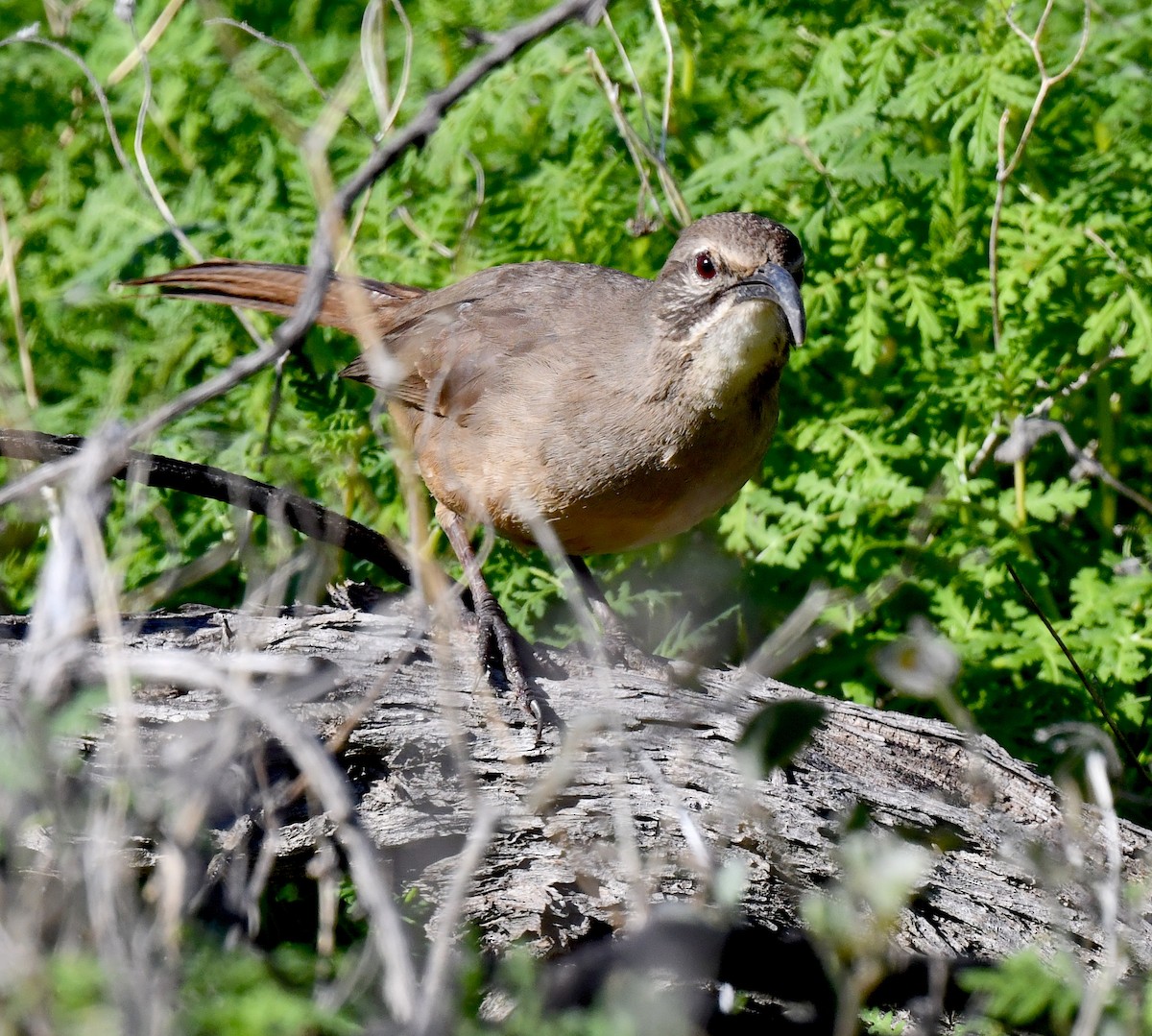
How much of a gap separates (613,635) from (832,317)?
123cm

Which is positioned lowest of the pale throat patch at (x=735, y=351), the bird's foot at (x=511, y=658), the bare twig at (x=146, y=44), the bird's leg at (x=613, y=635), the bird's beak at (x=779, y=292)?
the bird's leg at (x=613, y=635)

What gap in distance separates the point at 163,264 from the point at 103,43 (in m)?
1.23

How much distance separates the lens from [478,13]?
194 inches

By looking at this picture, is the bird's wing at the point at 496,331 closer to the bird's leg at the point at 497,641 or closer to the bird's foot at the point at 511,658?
the bird's leg at the point at 497,641

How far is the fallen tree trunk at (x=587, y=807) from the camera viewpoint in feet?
9.34

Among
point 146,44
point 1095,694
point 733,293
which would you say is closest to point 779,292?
point 733,293

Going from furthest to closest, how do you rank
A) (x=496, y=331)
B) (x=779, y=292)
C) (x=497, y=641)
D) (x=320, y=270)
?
(x=496, y=331) → (x=497, y=641) → (x=779, y=292) → (x=320, y=270)

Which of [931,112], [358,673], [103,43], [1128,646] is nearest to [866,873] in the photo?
[358,673]

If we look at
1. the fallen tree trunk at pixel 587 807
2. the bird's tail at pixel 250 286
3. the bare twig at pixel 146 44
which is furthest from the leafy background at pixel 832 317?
the fallen tree trunk at pixel 587 807

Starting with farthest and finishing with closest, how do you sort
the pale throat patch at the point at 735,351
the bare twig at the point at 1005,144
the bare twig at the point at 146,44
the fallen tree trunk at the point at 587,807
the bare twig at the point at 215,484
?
1. the bare twig at the point at 146,44
2. the bare twig at the point at 1005,144
3. the pale throat patch at the point at 735,351
4. the bare twig at the point at 215,484
5. the fallen tree trunk at the point at 587,807

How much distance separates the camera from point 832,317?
4312 mm

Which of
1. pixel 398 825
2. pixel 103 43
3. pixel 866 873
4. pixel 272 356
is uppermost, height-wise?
pixel 103 43

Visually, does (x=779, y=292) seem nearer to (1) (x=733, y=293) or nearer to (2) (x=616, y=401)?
(1) (x=733, y=293)

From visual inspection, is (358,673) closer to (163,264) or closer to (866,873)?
(866,873)
